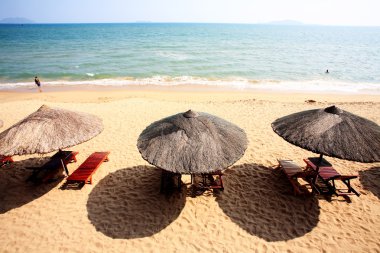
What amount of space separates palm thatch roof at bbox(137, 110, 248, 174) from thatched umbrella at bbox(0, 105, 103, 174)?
202 cm

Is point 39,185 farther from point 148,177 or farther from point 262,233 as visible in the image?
point 262,233

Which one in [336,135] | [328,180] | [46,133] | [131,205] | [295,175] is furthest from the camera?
[295,175]

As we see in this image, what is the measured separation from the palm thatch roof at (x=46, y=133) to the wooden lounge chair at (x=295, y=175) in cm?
608

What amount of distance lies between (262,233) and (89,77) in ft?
84.0

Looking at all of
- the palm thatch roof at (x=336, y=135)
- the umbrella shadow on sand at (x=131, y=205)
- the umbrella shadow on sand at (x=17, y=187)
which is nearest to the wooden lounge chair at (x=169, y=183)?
the umbrella shadow on sand at (x=131, y=205)

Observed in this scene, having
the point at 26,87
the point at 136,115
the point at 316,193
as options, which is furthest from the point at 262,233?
the point at 26,87

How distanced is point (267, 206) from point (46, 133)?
6.50 meters

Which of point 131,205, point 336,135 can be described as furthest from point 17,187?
point 336,135

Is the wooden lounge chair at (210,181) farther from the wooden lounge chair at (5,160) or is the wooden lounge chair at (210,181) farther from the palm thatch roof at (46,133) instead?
the wooden lounge chair at (5,160)

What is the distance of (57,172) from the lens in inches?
290

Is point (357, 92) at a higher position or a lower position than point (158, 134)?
lower

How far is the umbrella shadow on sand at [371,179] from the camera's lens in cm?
687

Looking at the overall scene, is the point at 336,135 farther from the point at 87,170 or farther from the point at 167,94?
the point at 167,94

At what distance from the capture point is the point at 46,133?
246 inches
